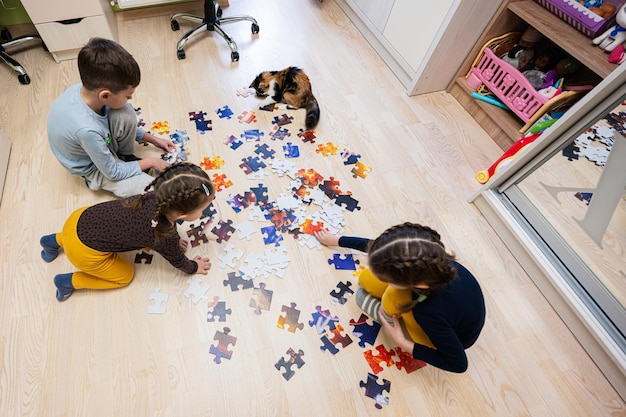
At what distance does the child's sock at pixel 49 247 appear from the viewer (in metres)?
1.59

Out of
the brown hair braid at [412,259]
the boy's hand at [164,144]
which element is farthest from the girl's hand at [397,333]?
the boy's hand at [164,144]

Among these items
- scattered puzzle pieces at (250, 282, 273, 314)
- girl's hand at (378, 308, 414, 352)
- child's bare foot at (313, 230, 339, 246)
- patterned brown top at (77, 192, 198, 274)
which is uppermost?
patterned brown top at (77, 192, 198, 274)

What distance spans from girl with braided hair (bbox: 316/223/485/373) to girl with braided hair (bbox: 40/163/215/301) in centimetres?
72

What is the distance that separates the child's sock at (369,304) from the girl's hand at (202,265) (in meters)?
0.78

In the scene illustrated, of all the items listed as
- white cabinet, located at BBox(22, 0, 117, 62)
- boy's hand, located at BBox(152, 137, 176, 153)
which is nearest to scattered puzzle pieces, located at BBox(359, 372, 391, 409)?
boy's hand, located at BBox(152, 137, 176, 153)

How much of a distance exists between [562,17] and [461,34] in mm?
585

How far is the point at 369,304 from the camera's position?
156 centimetres

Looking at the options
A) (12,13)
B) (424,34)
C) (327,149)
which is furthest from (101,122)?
(424,34)

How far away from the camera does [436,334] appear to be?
1177 millimetres

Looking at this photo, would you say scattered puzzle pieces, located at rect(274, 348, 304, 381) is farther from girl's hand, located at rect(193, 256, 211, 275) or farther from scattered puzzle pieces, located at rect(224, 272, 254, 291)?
girl's hand, located at rect(193, 256, 211, 275)

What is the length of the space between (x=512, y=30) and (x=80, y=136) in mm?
2853

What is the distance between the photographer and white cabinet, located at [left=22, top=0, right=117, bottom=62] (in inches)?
88.0

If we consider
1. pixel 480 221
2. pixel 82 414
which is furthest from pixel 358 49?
pixel 82 414

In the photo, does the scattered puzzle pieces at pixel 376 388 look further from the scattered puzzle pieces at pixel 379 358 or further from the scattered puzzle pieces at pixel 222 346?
the scattered puzzle pieces at pixel 222 346
